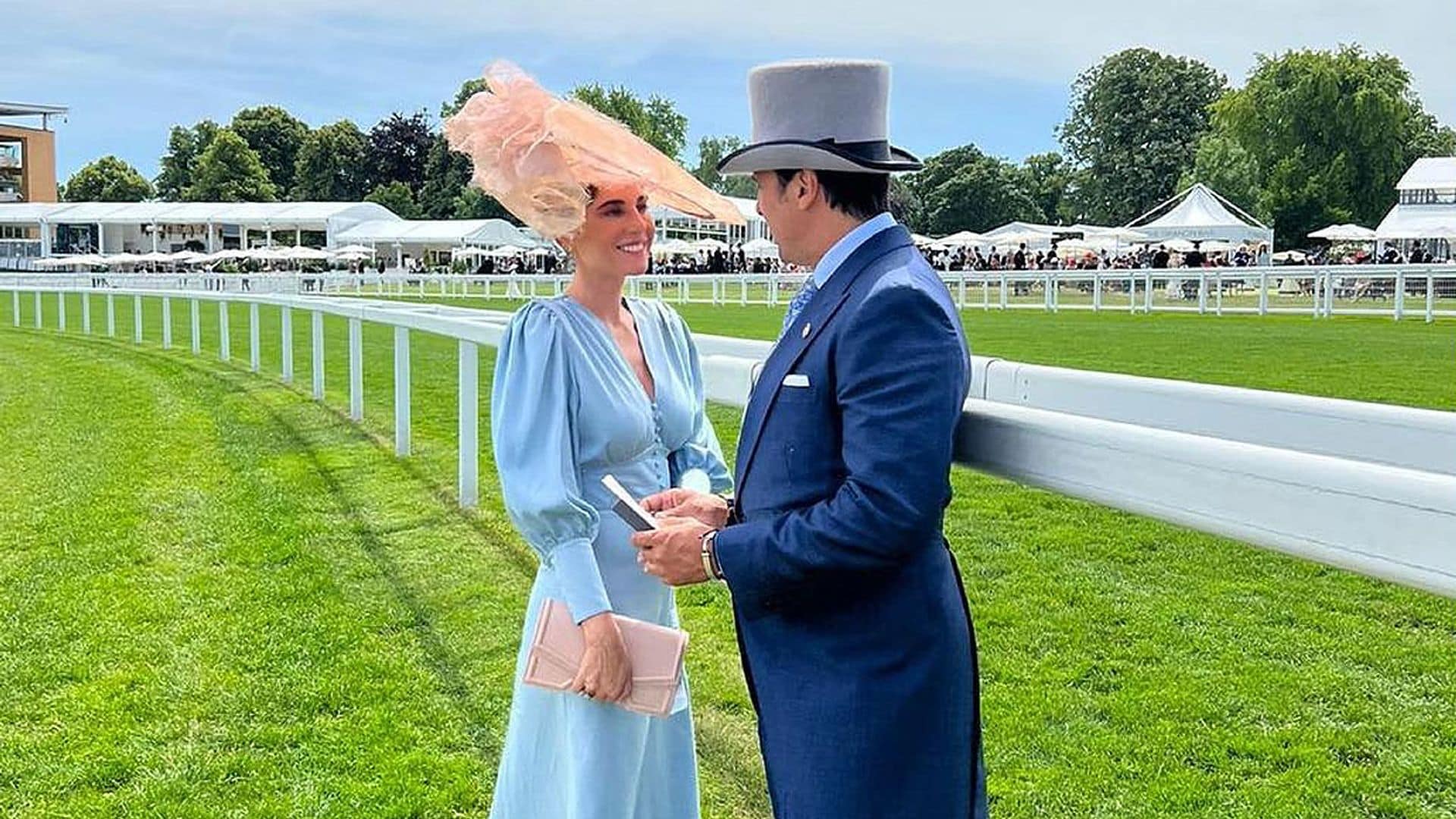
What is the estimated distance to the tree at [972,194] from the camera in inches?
3757

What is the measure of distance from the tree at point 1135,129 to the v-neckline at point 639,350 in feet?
305

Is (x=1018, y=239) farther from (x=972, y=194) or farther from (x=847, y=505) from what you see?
(x=847, y=505)

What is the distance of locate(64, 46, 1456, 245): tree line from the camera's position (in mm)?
69875

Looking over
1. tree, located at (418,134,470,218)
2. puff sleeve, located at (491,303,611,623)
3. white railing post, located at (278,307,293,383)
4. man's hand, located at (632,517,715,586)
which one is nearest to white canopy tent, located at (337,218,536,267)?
tree, located at (418,134,470,218)

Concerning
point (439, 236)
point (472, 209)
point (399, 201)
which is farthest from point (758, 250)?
point (399, 201)

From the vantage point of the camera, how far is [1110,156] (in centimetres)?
9288

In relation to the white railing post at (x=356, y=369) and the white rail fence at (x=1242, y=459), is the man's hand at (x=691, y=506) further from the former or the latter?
the white railing post at (x=356, y=369)

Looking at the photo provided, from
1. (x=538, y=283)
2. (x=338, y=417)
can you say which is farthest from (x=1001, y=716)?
(x=538, y=283)

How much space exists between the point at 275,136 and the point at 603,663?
119 metres

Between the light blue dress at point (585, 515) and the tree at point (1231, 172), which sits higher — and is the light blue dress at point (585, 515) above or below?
below

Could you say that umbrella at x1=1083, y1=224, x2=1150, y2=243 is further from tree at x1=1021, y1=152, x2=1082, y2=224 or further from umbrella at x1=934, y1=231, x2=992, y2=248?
tree at x1=1021, y1=152, x2=1082, y2=224

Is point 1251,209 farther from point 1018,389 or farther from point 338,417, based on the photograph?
point 1018,389

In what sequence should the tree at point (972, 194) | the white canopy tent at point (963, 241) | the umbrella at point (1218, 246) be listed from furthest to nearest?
the tree at point (972, 194), the white canopy tent at point (963, 241), the umbrella at point (1218, 246)

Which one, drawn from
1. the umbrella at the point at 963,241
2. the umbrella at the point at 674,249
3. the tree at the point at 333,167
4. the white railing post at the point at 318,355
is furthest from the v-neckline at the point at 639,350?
the tree at the point at 333,167
